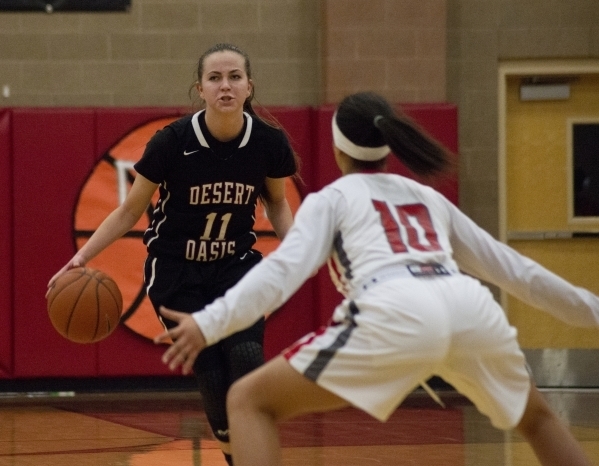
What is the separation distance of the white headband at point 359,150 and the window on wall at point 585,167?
5.96 metres

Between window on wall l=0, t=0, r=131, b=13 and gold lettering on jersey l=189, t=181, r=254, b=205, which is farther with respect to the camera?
window on wall l=0, t=0, r=131, b=13

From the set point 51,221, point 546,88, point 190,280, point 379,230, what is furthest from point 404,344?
point 546,88

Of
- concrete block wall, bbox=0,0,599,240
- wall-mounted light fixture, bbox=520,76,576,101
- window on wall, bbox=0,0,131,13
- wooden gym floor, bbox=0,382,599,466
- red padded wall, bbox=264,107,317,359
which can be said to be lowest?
wooden gym floor, bbox=0,382,599,466

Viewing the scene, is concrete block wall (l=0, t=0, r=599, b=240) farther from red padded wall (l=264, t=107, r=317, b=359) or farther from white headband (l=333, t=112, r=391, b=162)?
white headband (l=333, t=112, r=391, b=162)

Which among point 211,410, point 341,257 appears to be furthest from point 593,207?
point 341,257

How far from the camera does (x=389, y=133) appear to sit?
3322mm

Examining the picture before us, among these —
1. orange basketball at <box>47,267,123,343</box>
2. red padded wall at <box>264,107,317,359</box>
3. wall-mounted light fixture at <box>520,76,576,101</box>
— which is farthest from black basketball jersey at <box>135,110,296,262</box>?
wall-mounted light fixture at <box>520,76,576,101</box>

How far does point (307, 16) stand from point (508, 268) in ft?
19.2

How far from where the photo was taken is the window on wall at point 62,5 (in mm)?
8688

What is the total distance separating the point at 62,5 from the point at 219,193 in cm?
482

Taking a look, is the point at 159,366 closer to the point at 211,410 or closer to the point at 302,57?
the point at 302,57

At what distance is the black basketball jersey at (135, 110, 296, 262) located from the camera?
4.39 m

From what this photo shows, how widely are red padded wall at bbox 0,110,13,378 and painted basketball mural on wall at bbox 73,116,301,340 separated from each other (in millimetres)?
508

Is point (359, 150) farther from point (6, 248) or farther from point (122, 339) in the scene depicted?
point (6, 248)
